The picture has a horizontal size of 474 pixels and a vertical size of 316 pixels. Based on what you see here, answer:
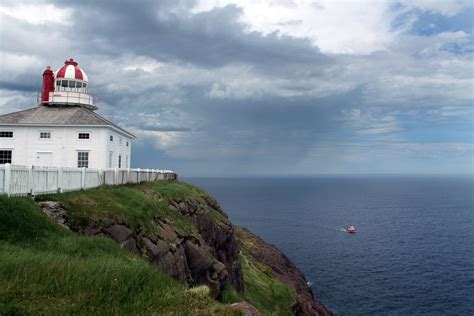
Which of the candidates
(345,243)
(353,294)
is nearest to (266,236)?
(345,243)

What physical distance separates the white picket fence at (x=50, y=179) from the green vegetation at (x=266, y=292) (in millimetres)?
17422

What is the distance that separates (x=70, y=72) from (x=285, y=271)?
139 feet

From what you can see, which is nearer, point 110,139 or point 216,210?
point 110,139

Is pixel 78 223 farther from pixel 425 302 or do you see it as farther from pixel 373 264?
pixel 373 264

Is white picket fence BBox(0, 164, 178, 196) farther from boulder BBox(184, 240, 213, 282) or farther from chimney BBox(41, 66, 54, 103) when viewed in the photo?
chimney BBox(41, 66, 54, 103)

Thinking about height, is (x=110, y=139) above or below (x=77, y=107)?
below

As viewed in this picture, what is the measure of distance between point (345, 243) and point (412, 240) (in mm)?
16036

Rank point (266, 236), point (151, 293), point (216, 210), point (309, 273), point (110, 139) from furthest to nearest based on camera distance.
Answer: point (266, 236) → point (309, 273) → point (216, 210) → point (110, 139) → point (151, 293)

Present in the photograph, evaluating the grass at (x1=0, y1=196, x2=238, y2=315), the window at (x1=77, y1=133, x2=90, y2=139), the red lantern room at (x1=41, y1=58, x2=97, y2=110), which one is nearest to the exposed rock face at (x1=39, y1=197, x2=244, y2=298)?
the grass at (x1=0, y1=196, x2=238, y2=315)

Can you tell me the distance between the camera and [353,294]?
6025 centimetres

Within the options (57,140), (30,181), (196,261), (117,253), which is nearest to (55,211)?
(30,181)

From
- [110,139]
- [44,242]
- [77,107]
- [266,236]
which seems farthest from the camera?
[266,236]

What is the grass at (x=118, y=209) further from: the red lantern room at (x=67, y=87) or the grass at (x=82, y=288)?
the red lantern room at (x=67, y=87)

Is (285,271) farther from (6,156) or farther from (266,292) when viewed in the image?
(6,156)
